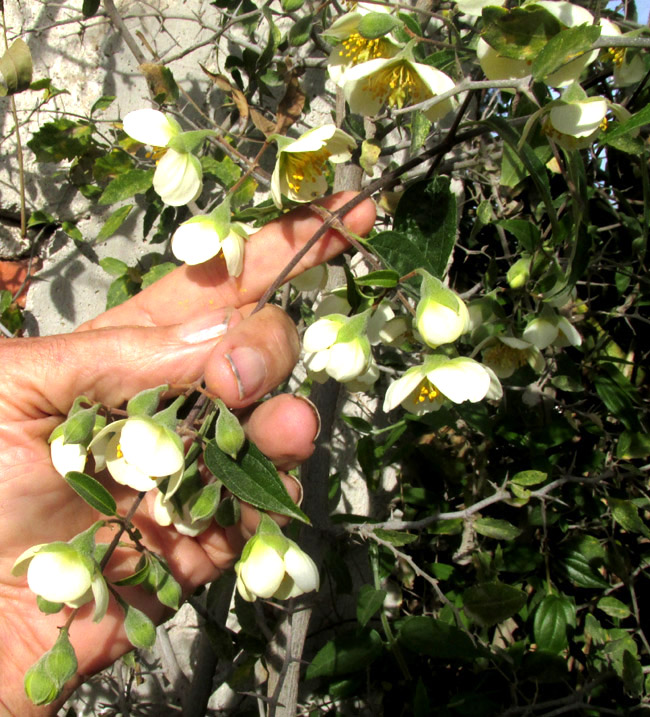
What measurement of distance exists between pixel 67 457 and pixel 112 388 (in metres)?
0.17

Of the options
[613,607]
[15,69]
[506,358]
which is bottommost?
[613,607]

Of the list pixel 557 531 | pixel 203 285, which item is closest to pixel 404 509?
pixel 557 531

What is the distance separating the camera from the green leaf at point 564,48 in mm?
541

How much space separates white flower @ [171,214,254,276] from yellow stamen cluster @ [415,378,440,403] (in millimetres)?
337

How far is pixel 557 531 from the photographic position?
4.91 ft

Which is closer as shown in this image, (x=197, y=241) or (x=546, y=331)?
(x=197, y=241)

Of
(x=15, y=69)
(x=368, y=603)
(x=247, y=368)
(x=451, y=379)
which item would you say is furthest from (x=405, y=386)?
(x=15, y=69)

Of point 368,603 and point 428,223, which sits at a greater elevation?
point 428,223

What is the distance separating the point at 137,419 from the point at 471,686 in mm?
1123

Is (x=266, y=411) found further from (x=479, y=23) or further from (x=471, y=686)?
(x=471, y=686)

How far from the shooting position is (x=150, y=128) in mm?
810

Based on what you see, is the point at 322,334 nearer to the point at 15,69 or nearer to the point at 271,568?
the point at 271,568

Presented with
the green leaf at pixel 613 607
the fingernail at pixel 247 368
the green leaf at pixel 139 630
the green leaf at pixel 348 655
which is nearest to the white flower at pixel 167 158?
the fingernail at pixel 247 368

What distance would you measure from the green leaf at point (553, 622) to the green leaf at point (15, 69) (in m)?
1.55
